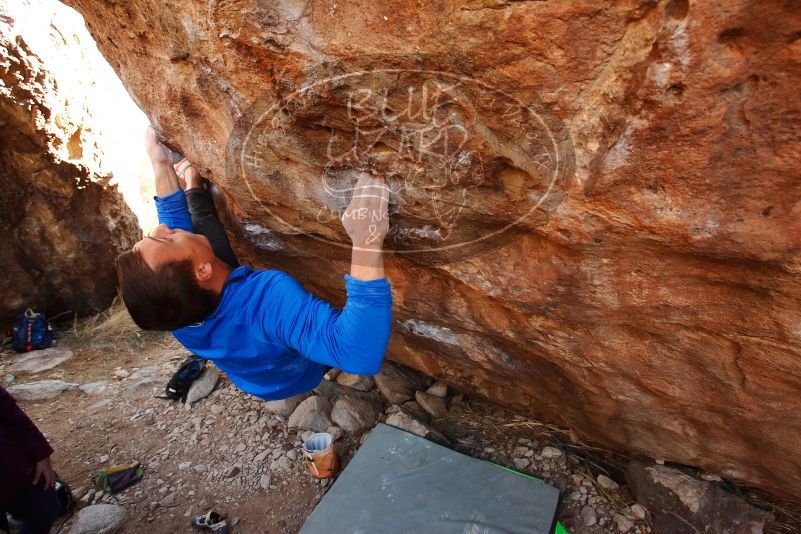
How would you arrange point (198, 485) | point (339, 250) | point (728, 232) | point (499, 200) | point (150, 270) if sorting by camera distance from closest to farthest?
point (728, 232)
point (499, 200)
point (150, 270)
point (339, 250)
point (198, 485)

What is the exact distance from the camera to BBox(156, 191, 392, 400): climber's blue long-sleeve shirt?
149cm

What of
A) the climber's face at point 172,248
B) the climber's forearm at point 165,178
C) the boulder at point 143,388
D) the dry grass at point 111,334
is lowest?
the boulder at point 143,388

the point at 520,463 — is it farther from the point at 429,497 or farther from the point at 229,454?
the point at 229,454

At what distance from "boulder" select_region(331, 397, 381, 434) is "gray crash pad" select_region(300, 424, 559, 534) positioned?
258 millimetres

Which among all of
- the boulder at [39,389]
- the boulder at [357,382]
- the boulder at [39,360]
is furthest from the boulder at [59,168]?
the boulder at [357,382]

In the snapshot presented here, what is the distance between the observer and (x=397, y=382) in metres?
3.02

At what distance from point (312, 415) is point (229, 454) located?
52cm

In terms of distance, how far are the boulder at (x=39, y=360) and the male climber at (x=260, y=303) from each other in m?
2.69

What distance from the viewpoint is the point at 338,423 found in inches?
111

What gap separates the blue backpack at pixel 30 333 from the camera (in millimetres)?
3883

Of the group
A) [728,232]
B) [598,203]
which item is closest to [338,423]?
[598,203]

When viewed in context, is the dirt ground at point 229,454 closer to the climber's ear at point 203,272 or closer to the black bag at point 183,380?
the black bag at point 183,380

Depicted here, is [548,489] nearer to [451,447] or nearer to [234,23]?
[451,447]

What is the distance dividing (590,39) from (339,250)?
1.39 metres
